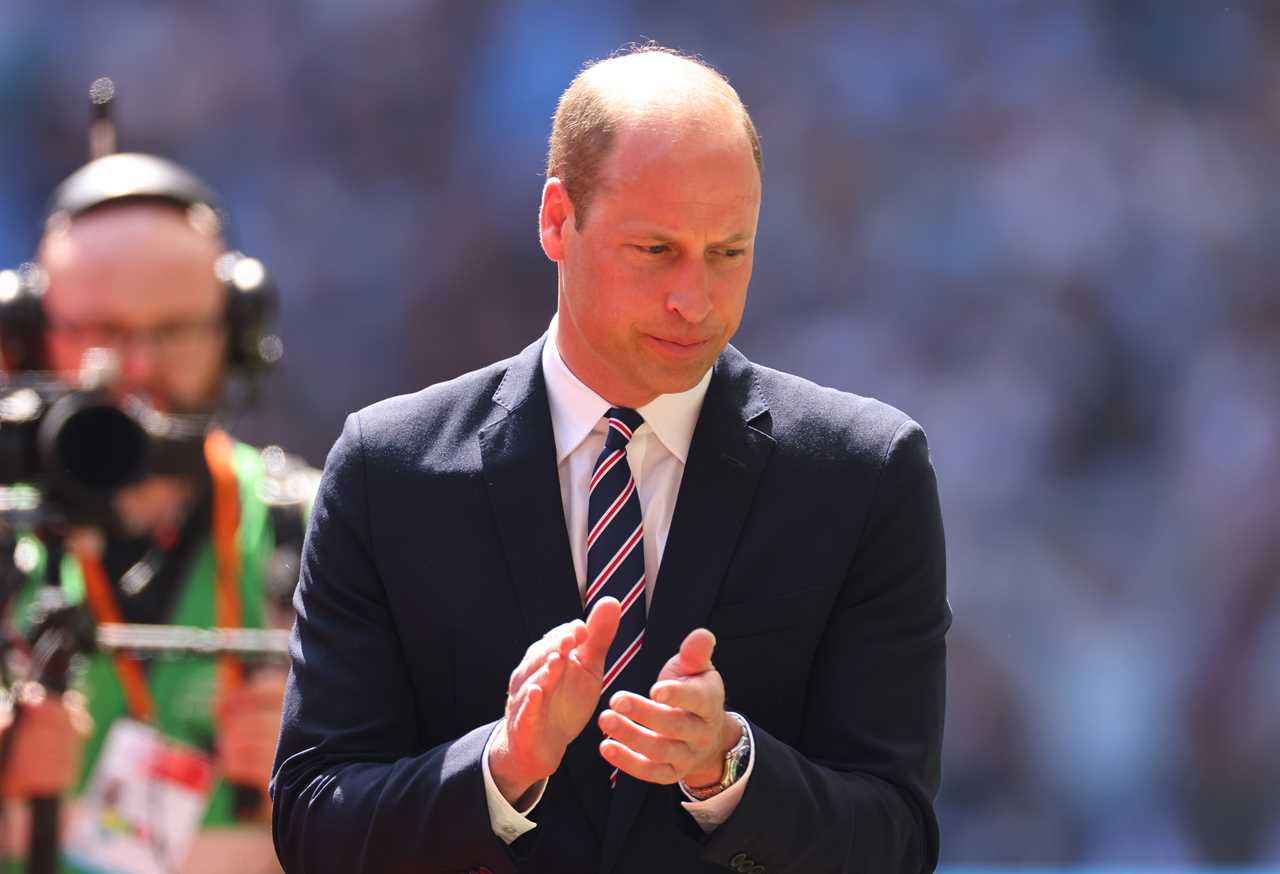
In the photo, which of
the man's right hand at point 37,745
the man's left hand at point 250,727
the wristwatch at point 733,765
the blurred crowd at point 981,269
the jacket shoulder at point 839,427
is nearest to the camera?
the wristwatch at point 733,765

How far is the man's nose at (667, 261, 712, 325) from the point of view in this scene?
→ 1.78 m

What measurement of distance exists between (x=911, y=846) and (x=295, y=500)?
2131 millimetres

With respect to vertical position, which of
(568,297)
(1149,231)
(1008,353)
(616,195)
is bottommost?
(1008,353)

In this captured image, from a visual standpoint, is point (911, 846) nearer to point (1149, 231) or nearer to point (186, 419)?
point (186, 419)

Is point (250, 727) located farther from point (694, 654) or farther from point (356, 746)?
point (694, 654)

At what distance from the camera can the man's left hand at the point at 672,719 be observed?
63.6 inches

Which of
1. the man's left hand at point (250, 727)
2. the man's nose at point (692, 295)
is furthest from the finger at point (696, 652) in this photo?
the man's left hand at point (250, 727)

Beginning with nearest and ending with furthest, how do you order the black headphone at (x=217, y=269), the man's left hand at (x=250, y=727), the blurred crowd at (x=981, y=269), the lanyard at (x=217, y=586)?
the man's left hand at (x=250, y=727) → the lanyard at (x=217, y=586) → the black headphone at (x=217, y=269) → the blurred crowd at (x=981, y=269)

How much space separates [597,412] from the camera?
1953 mm

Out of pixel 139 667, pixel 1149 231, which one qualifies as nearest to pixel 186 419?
pixel 139 667

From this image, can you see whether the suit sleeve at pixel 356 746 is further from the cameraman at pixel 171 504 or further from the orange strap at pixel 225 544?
the orange strap at pixel 225 544

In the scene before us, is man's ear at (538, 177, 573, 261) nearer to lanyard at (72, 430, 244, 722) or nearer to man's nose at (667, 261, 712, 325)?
man's nose at (667, 261, 712, 325)

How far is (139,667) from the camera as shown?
143 inches

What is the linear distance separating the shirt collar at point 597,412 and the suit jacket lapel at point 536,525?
2cm
